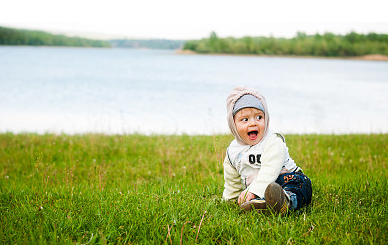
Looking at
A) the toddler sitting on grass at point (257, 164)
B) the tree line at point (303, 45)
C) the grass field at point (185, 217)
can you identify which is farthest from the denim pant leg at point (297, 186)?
the tree line at point (303, 45)

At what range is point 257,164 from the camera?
330 centimetres

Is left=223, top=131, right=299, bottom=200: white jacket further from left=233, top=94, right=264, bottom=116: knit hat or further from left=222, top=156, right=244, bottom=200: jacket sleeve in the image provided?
left=233, top=94, right=264, bottom=116: knit hat

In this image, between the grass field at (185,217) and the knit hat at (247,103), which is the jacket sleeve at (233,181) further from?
the knit hat at (247,103)

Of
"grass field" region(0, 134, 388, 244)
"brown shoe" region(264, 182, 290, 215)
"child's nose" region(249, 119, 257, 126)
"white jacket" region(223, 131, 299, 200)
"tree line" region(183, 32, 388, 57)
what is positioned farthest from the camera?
"tree line" region(183, 32, 388, 57)

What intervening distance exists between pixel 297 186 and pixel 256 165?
0.42 meters

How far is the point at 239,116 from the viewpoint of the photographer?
3297 millimetres

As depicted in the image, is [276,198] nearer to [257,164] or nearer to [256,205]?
[256,205]

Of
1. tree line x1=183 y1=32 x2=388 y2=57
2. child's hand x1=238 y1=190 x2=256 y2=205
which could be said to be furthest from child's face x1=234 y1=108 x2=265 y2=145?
tree line x1=183 y1=32 x2=388 y2=57

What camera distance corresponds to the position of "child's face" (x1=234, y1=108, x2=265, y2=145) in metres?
3.24

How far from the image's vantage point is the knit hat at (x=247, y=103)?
3230 mm

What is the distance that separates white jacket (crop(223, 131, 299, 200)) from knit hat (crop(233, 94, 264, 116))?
307mm

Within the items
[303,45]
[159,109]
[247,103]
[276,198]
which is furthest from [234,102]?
[303,45]

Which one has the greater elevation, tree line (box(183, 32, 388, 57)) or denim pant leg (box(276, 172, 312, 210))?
tree line (box(183, 32, 388, 57))

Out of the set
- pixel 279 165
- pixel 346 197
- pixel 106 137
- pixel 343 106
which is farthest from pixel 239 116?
pixel 343 106
